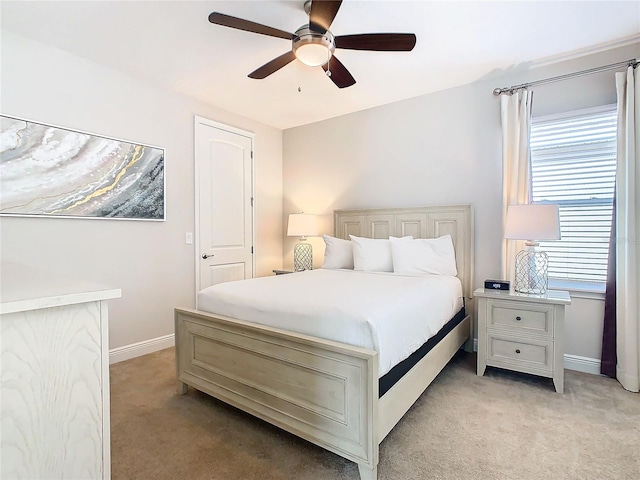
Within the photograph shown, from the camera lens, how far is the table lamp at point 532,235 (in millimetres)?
2449

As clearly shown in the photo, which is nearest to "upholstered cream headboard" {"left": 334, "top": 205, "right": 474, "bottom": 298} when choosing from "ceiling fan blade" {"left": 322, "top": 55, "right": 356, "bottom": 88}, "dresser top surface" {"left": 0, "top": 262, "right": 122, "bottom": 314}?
"ceiling fan blade" {"left": 322, "top": 55, "right": 356, "bottom": 88}

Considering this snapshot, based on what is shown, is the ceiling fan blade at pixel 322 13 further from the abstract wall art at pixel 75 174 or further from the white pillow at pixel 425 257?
the abstract wall art at pixel 75 174

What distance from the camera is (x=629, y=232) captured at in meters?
2.41

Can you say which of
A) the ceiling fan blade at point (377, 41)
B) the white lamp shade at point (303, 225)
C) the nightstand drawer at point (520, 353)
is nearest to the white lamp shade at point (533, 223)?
the nightstand drawer at point (520, 353)

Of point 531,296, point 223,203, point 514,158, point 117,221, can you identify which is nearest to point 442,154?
point 514,158

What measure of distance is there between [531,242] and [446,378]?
1.31 m

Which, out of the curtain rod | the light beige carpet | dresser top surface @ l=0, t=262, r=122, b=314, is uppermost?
the curtain rod

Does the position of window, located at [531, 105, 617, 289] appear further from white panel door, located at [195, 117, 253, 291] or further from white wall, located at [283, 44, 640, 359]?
white panel door, located at [195, 117, 253, 291]

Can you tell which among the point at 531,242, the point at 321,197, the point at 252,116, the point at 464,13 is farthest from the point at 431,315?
the point at 252,116

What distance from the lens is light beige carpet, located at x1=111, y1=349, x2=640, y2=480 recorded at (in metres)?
1.60

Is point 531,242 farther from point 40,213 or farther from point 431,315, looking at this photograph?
point 40,213

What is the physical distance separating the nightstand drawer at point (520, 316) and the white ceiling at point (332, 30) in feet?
6.51

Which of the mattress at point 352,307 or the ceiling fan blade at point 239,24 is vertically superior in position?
the ceiling fan blade at point 239,24

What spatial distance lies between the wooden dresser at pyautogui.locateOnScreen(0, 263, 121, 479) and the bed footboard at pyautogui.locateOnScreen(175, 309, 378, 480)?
94 centimetres
